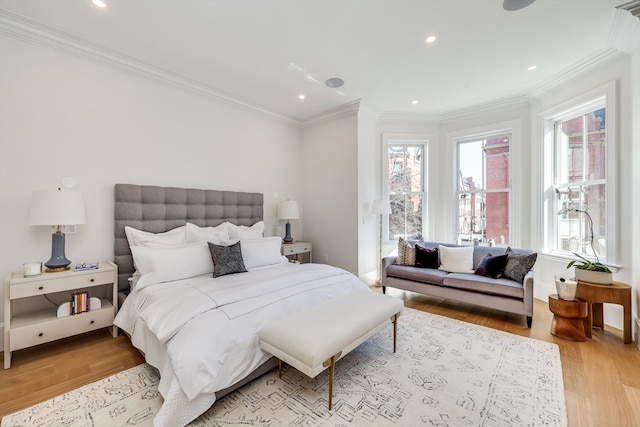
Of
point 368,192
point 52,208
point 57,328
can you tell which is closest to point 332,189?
point 368,192

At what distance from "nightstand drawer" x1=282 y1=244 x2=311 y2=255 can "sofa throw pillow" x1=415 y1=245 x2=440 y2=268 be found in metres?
1.80

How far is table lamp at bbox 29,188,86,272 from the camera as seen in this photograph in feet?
7.69

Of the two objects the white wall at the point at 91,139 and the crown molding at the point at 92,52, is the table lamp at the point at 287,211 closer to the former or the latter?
the white wall at the point at 91,139

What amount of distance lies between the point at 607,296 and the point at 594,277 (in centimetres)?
20

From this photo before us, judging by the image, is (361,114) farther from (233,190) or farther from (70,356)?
(70,356)

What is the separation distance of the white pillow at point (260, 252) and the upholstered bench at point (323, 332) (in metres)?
1.20

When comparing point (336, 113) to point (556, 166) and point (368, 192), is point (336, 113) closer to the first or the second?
point (368, 192)

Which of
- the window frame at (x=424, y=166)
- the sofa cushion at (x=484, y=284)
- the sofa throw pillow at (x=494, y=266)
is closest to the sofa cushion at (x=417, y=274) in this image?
the sofa cushion at (x=484, y=284)

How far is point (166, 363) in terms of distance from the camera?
1.75 meters

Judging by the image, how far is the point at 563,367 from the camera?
7.36ft

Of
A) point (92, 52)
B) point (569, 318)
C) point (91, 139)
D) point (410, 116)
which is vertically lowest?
point (569, 318)

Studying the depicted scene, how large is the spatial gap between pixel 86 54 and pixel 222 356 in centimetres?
332

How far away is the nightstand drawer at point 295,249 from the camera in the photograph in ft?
14.1

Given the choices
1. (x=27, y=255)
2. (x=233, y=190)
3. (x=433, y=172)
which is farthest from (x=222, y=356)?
(x=433, y=172)
